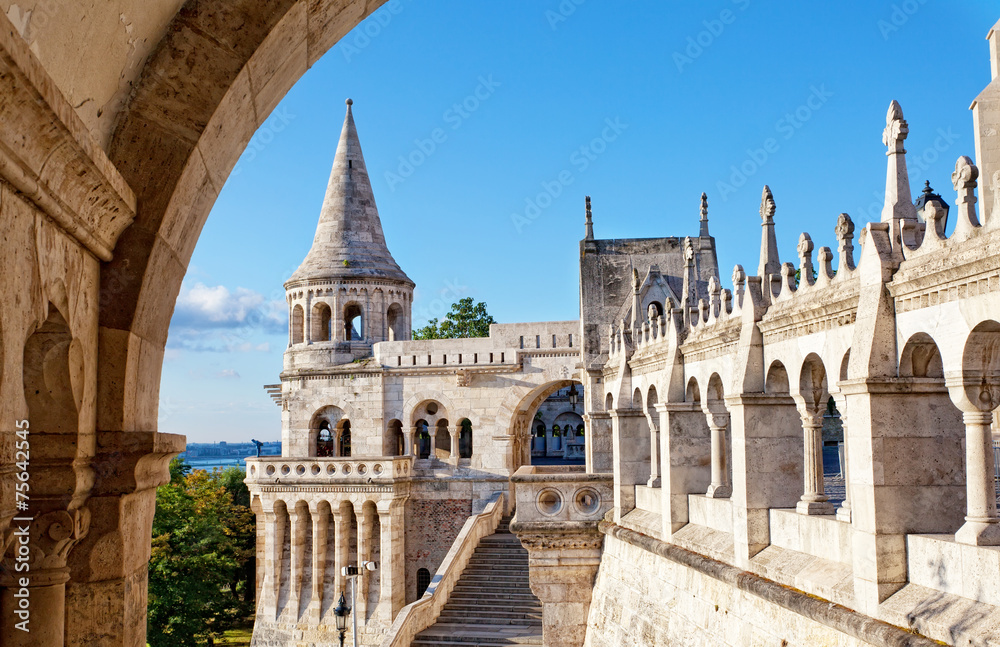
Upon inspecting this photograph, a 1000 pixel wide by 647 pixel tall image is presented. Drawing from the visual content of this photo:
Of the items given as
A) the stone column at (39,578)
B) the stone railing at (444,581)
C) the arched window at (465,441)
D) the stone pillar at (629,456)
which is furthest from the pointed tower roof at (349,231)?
the stone column at (39,578)

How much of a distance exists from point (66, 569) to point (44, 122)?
1569mm

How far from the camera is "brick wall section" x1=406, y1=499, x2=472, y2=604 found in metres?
32.2

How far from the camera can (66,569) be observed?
3225 mm

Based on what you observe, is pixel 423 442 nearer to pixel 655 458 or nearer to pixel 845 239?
pixel 655 458

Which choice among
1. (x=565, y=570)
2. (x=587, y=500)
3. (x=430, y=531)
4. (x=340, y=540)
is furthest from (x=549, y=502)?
(x=340, y=540)

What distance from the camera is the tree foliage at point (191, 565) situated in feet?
107

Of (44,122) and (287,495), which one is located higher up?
(44,122)

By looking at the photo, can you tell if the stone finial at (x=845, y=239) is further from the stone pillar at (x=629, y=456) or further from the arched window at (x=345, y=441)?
the arched window at (x=345, y=441)

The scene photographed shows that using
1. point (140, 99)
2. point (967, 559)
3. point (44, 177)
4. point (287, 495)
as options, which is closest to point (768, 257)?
point (967, 559)

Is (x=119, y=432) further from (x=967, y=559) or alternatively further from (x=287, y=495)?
(x=287, y=495)

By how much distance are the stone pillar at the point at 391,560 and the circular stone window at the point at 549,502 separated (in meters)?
14.3

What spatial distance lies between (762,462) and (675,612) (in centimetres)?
315

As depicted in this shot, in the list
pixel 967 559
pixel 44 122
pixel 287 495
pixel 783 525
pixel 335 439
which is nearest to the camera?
pixel 44 122

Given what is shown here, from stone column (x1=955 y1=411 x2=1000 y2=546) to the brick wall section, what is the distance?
26473mm
